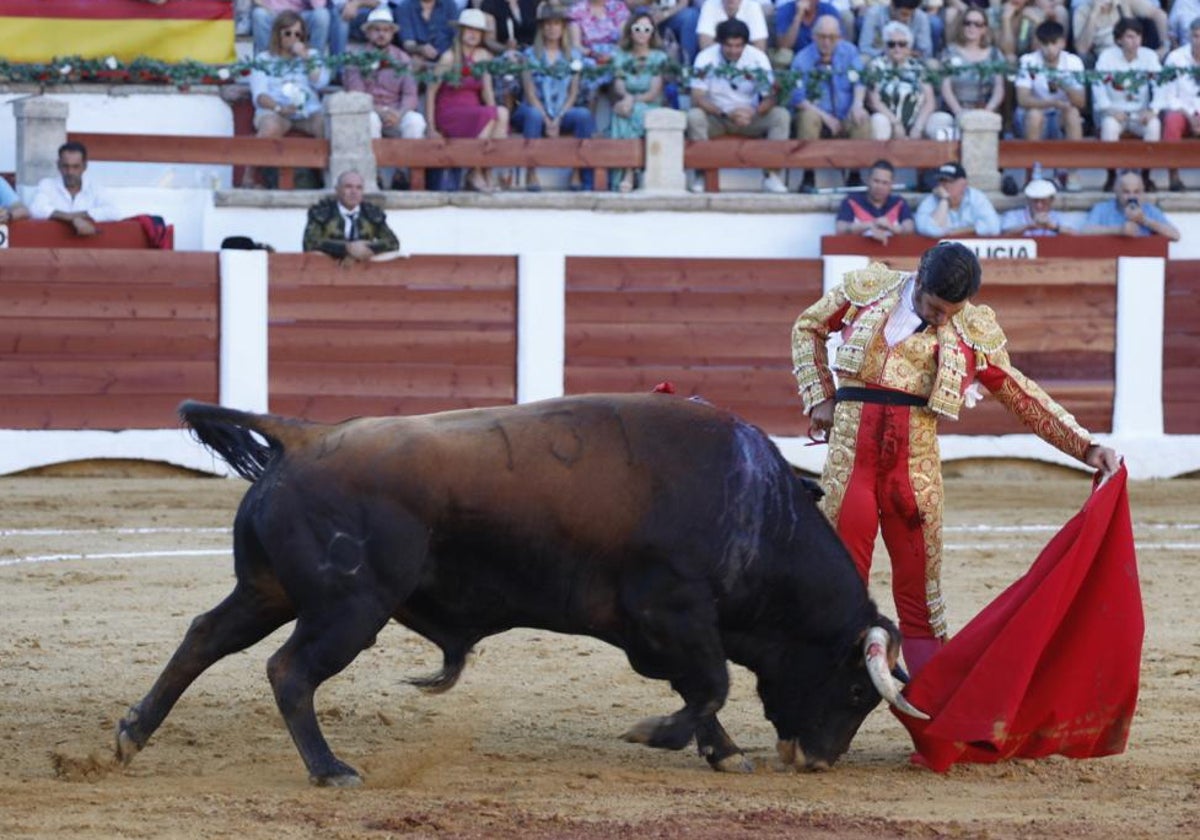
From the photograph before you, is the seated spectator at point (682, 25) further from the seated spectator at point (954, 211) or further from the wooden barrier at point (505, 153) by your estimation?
the seated spectator at point (954, 211)

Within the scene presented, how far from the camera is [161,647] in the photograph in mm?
5953

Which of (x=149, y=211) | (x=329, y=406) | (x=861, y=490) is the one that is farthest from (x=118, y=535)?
(x=861, y=490)

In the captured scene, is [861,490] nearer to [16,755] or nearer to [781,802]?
[781,802]

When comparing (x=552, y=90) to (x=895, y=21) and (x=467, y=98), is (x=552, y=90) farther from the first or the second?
(x=895, y=21)

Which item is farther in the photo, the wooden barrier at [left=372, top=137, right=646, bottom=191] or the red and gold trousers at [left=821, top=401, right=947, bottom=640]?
the wooden barrier at [left=372, top=137, right=646, bottom=191]

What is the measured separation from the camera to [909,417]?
4703mm

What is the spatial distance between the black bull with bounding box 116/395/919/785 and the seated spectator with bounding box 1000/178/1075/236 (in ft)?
24.5

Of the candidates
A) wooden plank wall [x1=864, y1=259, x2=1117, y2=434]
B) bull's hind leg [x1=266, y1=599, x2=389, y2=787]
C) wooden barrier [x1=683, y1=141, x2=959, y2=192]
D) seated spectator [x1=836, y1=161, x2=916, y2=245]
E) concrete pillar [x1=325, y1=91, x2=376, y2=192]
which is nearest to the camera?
bull's hind leg [x1=266, y1=599, x2=389, y2=787]

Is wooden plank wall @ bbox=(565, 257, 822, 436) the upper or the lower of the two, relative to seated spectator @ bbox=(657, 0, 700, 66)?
lower

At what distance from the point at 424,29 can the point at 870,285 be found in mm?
7582

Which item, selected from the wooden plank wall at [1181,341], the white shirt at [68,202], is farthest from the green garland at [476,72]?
the wooden plank wall at [1181,341]

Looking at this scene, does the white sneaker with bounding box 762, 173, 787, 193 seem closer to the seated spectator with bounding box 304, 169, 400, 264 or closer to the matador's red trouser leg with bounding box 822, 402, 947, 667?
the seated spectator with bounding box 304, 169, 400, 264

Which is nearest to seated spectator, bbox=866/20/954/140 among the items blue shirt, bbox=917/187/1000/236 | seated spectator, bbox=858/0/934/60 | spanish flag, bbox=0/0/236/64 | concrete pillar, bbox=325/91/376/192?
seated spectator, bbox=858/0/934/60

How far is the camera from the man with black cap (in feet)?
15.3
